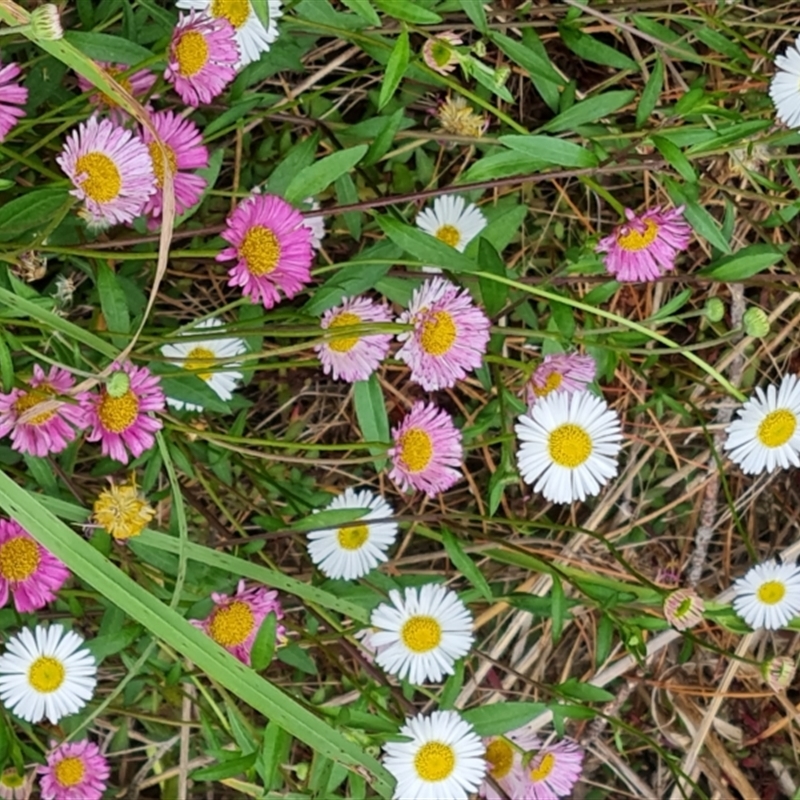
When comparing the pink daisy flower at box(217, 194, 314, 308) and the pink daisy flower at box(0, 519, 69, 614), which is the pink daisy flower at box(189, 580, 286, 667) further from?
the pink daisy flower at box(217, 194, 314, 308)

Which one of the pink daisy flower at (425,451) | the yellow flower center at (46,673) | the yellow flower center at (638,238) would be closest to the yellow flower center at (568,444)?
the pink daisy flower at (425,451)

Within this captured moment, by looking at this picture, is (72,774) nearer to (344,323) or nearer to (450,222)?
(344,323)

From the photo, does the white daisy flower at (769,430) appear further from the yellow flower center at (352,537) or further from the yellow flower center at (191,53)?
the yellow flower center at (191,53)

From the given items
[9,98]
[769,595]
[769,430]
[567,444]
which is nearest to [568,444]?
[567,444]

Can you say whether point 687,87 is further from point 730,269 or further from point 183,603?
point 183,603

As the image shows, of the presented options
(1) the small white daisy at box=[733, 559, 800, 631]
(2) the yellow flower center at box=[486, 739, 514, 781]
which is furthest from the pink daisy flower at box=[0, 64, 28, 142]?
(1) the small white daisy at box=[733, 559, 800, 631]
